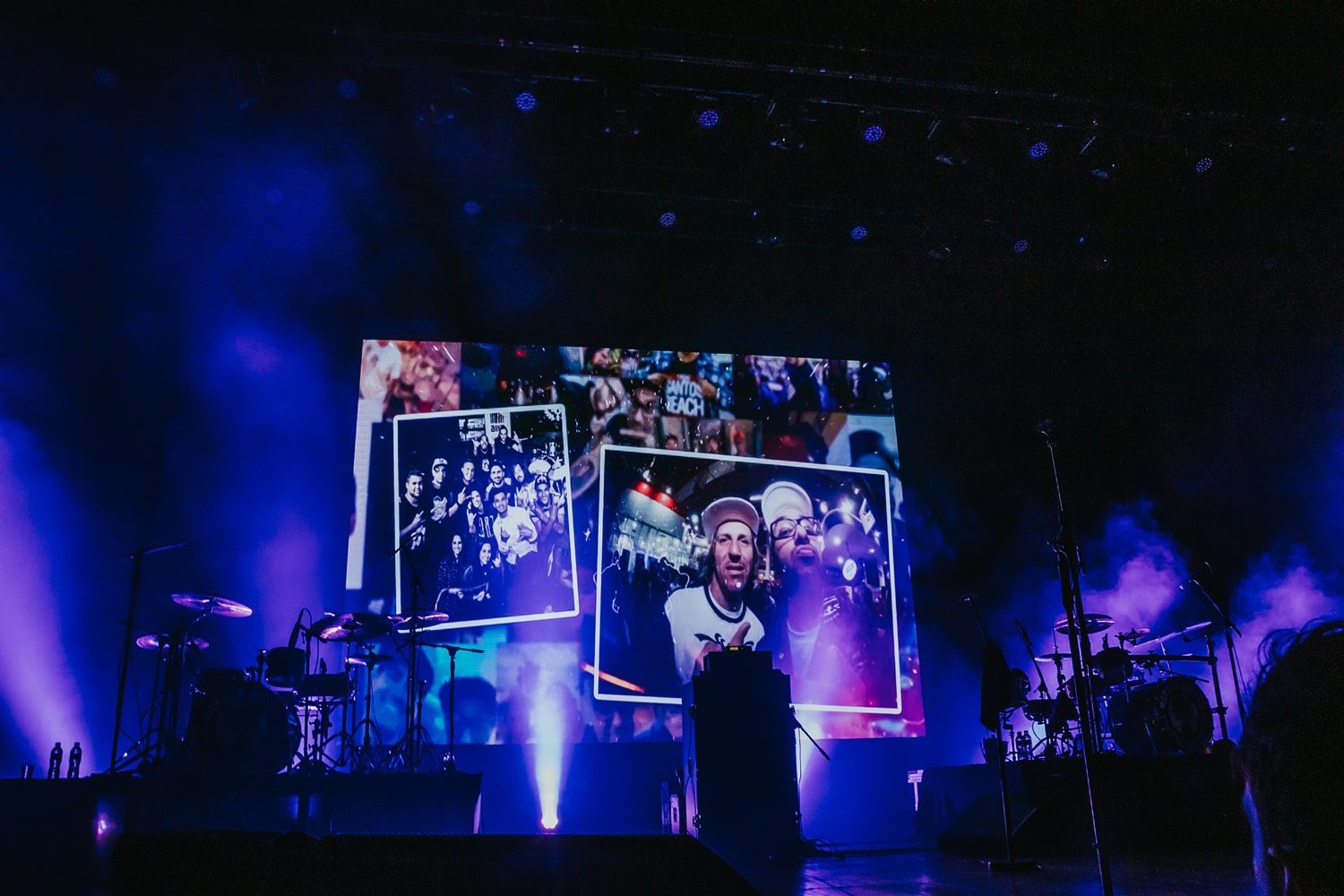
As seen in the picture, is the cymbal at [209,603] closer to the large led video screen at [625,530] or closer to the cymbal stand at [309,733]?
the cymbal stand at [309,733]

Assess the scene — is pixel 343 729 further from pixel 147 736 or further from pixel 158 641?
pixel 158 641

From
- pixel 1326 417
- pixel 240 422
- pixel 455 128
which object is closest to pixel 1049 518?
pixel 1326 417

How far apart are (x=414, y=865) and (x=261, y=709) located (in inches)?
172

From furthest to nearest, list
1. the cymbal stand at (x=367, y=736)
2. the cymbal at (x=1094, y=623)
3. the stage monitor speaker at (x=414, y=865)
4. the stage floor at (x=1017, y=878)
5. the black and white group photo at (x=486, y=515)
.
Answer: the black and white group photo at (x=486, y=515), the cymbal at (x=1094, y=623), the cymbal stand at (x=367, y=736), the stage floor at (x=1017, y=878), the stage monitor speaker at (x=414, y=865)

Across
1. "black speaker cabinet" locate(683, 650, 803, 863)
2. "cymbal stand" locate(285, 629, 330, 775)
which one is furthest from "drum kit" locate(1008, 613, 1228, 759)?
"cymbal stand" locate(285, 629, 330, 775)

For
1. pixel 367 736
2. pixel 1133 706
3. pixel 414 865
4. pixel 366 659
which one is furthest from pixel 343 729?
pixel 1133 706

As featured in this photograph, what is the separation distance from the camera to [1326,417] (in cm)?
895

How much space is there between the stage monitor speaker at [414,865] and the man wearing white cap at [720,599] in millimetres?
5132

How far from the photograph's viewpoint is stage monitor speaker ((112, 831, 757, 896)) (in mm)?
2004

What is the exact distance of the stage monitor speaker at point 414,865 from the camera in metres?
2.00

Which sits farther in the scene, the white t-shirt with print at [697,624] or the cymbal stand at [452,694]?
the white t-shirt with print at [697,624]

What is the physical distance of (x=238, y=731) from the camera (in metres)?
5.71

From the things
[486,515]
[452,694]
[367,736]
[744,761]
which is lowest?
[744,761]

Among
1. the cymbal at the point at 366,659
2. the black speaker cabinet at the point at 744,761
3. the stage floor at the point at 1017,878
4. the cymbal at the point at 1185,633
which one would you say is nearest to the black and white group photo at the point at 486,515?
the cymbal at the point at 366,659
